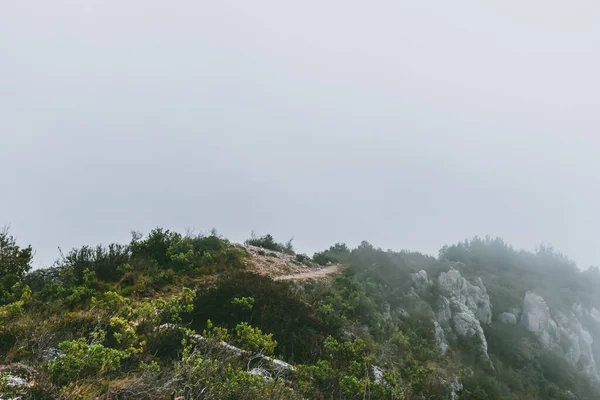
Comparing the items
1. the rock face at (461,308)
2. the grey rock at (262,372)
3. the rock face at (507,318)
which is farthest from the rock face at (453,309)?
the grey rock at (262,372)

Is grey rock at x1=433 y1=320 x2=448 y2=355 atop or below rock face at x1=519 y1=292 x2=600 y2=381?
atop

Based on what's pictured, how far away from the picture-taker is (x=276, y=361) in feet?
21.7

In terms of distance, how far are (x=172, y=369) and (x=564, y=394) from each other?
79.5 feet

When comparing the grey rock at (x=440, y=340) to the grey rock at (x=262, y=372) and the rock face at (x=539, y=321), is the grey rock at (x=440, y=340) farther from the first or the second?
the rock face at (x=539, y=321)

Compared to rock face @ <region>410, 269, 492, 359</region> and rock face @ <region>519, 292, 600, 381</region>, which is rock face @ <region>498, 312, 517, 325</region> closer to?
rock face @ <region>519, 292, 600, 381</region>

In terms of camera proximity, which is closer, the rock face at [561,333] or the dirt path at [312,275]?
the dirt path at [312,275]

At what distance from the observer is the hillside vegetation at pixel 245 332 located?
188 inches

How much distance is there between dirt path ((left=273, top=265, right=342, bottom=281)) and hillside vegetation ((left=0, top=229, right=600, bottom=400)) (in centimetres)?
30

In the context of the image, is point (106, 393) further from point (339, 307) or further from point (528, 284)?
point (528, 284)

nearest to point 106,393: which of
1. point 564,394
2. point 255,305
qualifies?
point 255,305

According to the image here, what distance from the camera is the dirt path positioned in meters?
15.4

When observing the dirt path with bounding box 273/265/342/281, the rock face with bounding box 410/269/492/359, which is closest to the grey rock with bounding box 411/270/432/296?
the rock face with bounding box 410/269/492/359

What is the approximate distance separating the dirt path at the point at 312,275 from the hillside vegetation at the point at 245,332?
30 cm

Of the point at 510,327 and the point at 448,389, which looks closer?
the point at 448,389
